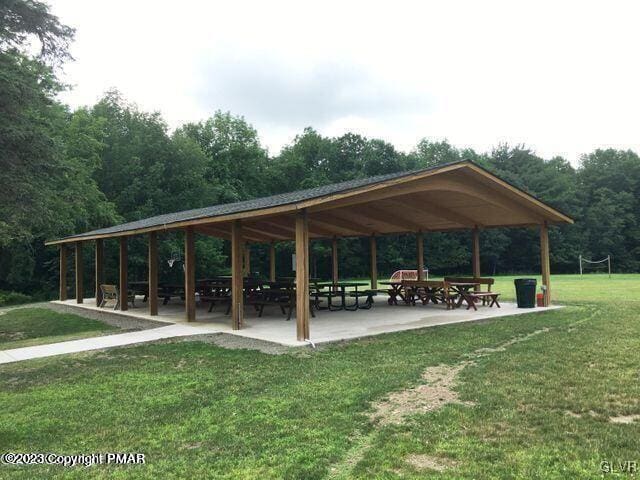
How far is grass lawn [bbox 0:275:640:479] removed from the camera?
3168mm

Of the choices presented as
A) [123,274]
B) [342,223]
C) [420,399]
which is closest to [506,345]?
[420,399]

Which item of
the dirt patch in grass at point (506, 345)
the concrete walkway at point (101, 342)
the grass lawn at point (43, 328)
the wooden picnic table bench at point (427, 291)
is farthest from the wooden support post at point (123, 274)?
the dirt patch in grass at point (506, 345)

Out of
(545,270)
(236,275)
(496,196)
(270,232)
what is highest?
(496,196)

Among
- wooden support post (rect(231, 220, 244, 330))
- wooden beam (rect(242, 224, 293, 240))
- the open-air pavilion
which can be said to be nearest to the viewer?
the open-air pavilion

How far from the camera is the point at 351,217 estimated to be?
45.1 feet

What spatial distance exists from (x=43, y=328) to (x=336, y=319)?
733cm

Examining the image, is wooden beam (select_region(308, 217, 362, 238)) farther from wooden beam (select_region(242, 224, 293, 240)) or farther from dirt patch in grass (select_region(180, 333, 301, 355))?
dirt patch in grass (select_region(180, 333, 301, 355))

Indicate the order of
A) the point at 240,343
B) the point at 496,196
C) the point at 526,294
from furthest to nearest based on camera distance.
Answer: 1. the point at 526,294
2. the point at 496,196
3. the point at 240,343

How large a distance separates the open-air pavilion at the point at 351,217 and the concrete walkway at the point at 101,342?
0.85m

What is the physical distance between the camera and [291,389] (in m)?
4.96

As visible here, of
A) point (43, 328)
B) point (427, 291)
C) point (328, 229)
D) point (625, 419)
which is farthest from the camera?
point (328, 229)

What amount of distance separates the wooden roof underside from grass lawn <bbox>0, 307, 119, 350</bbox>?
8.06 ft

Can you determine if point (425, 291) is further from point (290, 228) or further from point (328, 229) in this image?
point (290, 228)

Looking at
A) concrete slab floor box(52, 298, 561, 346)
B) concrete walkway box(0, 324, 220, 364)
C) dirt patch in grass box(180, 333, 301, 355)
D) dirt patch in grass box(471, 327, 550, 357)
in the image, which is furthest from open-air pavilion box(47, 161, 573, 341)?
dirt patch in grass box(471, 327, 550, 357)
